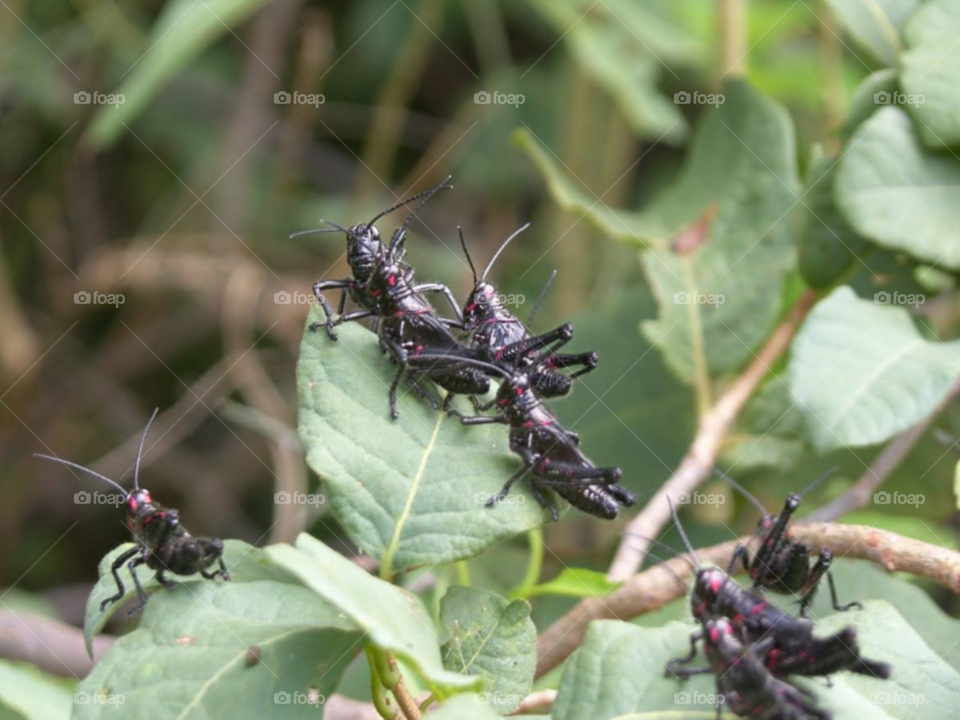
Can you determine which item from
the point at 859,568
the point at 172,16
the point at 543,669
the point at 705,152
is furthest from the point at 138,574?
the point at 172,16

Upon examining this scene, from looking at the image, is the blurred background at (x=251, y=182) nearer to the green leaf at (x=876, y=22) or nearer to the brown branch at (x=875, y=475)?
the green leaf at (x=876, y=22)

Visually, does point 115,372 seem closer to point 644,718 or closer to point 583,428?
point 583,428

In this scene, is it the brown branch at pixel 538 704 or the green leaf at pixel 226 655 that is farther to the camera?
the brown branch at pixel 538 704

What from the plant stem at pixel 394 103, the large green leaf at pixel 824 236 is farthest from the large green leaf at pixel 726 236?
the plant stem at pixel 394 103

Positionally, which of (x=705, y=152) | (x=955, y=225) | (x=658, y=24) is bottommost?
(x=955, y=225)

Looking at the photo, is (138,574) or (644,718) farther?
(138,574)

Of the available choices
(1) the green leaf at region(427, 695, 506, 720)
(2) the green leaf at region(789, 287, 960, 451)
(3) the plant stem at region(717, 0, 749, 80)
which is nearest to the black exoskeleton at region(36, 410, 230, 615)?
(1) the green leaf at region(427, 695, 506, 720)
